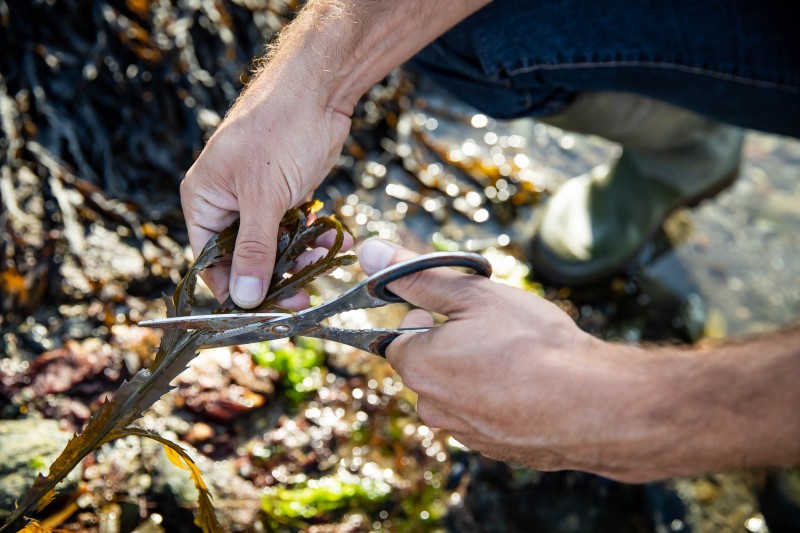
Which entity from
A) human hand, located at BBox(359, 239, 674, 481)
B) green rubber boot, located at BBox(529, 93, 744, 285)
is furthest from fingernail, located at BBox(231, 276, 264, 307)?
green rubber boot, located at BBox(529, 93, 744, 285)

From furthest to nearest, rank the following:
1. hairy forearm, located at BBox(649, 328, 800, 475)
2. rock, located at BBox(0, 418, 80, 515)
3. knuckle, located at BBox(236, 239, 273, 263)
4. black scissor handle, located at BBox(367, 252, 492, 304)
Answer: rock, located at BBox(0, 418, 80, 515) → knuckle, located at BBox(236, 239, 273, 263) → black scissor handle, located at BBox(367, 252, 492, 304) → hairy forearm, located at BBox(649, 328, 800, 475)

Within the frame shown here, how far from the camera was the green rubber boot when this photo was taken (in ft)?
10.4

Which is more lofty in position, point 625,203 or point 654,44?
point 654,44

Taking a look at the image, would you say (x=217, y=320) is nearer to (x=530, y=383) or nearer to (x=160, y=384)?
(x=160, y=384)

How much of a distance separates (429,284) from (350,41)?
724 mm

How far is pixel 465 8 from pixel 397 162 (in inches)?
70.0

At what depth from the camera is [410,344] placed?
1.47 m

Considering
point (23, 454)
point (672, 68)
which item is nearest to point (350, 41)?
point (672, 68)

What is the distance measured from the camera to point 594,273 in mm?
3232

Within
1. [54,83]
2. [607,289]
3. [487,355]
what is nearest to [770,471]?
[607,289]

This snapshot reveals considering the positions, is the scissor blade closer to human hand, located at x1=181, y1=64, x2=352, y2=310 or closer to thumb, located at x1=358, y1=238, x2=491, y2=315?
human hand, located at x1=181, y1=64, x2=352, y2=310

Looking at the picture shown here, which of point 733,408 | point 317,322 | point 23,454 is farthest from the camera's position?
point 23,454

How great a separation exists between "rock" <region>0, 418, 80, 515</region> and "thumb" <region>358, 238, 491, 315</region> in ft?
3.97

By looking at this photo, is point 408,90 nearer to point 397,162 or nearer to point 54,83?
point 397,162
